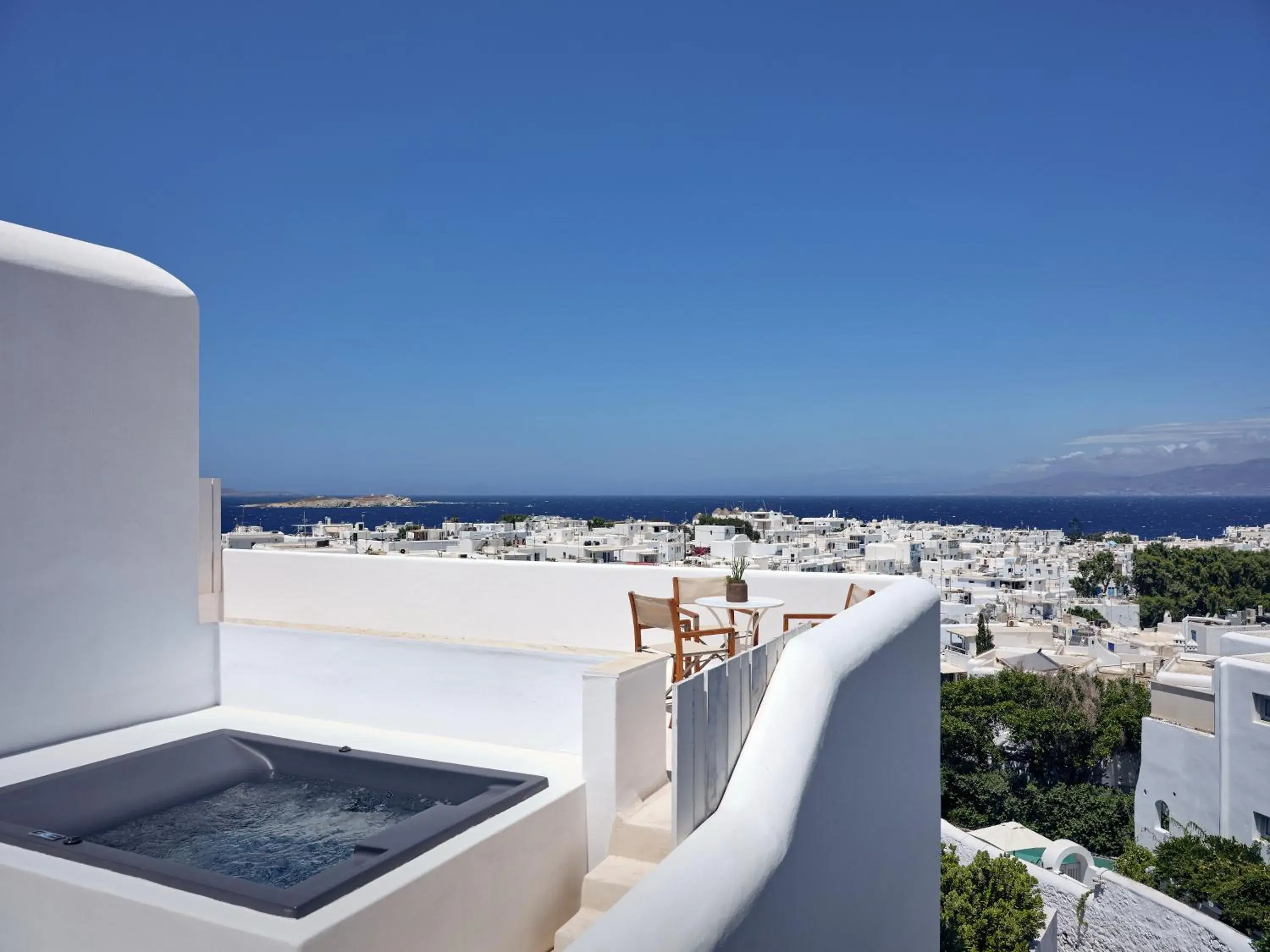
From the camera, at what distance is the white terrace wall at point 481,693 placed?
11.3ft

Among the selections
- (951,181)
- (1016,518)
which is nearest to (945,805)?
(951,181)

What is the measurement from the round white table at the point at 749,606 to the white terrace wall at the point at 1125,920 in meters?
8.63

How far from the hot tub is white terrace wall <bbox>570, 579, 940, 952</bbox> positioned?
4.05 feet

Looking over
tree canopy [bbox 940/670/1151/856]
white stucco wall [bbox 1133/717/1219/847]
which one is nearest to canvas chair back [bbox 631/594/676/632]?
white stucco wall [bbox 1133/717/1219/847]

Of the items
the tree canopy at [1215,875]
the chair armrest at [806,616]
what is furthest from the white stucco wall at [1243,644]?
the chair armrest at [806,616]

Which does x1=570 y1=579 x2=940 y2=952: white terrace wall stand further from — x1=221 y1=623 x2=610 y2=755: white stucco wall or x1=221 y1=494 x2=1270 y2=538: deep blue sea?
x1=221 y1=494 x2=1270 y2=538: deep blue sea

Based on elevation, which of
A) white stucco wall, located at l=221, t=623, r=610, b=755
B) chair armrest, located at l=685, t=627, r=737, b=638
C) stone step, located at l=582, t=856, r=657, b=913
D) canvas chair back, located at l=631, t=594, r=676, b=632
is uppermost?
canvas chair back, located at l=631, t=594, r=676, b=632

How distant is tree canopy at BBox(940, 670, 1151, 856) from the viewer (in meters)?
25.8

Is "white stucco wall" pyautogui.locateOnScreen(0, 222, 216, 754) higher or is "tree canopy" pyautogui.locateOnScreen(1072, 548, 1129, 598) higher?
"white stucco wall" pyautogui.locateOnScreen(0, 222, 216, 754)

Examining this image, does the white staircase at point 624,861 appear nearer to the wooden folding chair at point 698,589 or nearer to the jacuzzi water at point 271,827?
the jacuzzi water at point 271,827

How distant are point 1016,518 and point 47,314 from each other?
15032cm

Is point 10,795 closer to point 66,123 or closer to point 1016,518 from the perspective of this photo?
point 66,123

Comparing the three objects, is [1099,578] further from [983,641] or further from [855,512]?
[855,512]

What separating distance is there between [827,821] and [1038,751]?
28.8 meters
